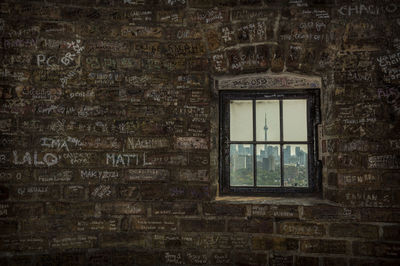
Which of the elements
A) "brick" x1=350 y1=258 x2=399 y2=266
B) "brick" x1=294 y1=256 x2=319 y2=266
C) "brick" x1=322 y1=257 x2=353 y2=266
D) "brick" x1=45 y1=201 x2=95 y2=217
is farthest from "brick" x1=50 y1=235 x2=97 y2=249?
"brick" x1=350 y1=258 x2=399 y2=266

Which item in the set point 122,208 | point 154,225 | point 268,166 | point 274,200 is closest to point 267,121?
point 268,166

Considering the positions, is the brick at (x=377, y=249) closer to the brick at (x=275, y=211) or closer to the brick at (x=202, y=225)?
the brick at (x=275, y=211)

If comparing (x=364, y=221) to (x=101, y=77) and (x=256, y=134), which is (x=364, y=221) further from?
(x=101, y=77)

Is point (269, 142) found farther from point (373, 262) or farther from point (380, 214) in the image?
point (373, 262)

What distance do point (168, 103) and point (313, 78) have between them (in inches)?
59.3

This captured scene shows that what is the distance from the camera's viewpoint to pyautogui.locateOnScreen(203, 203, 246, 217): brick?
94.2 inches

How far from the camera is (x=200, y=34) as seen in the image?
2.49 m

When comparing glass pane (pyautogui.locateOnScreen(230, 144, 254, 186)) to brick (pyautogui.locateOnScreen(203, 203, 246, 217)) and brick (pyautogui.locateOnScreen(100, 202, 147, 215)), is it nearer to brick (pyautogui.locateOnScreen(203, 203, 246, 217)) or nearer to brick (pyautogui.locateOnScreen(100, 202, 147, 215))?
brick (pyautogui.locateOnScreen(203, 203, 246, 217))

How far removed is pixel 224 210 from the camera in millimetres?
2398

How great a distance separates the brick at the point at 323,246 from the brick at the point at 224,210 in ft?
2.07

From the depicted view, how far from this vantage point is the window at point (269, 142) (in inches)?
102

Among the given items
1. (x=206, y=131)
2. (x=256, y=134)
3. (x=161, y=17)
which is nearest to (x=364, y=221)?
(x=256, y=134)

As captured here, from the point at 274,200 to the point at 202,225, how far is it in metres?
0.76

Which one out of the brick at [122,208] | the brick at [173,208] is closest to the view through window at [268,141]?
the brick at [173,208]
